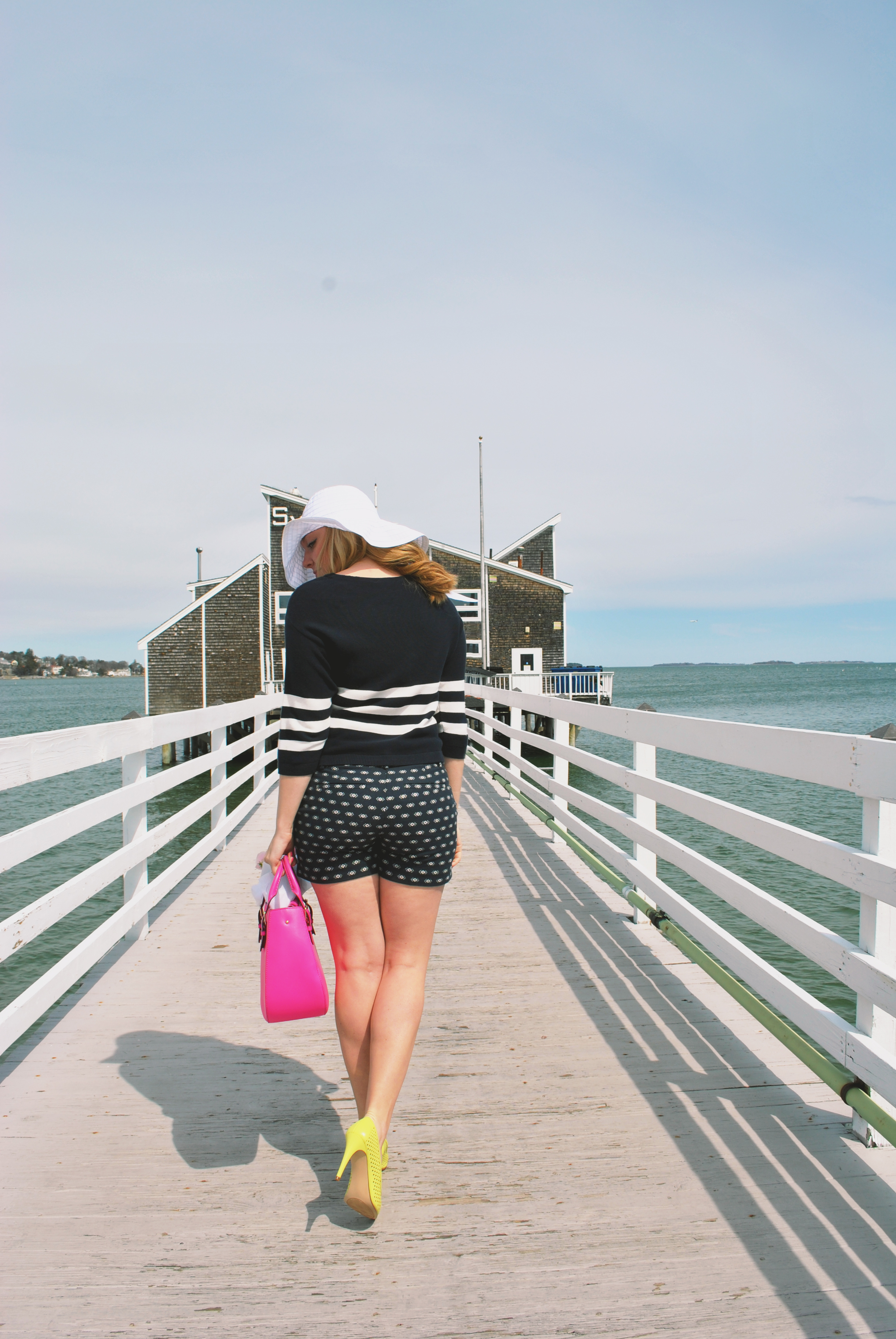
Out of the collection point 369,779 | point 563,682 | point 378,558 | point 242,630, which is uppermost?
point 242,630

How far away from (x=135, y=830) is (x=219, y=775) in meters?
1.91

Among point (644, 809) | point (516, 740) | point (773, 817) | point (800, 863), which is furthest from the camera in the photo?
point (773, 817)

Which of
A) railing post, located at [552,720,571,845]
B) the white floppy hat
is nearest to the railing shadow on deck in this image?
the white floppy hat

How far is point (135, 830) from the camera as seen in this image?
3947 mm

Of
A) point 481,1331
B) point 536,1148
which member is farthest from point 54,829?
point 481,1331

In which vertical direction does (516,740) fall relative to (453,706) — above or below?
below

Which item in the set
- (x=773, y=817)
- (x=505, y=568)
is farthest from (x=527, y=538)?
(x=773, y=817)

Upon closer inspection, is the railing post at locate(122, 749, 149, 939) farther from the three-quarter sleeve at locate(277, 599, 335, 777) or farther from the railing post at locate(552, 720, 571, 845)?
the railing post at locate(552, 720, 571, 845)

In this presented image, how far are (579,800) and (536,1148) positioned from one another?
2.95 meters

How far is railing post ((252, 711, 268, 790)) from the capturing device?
25.7ft

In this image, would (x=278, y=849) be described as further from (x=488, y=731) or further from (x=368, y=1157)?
(x=488, y=731)

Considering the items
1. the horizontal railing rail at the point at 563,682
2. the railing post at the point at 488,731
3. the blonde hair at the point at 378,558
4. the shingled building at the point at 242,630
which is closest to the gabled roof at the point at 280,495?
the shingled building at the point at 242,630

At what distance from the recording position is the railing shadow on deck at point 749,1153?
1763 mm

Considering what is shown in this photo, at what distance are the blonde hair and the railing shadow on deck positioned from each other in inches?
60.9
